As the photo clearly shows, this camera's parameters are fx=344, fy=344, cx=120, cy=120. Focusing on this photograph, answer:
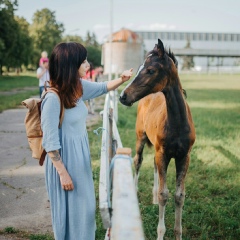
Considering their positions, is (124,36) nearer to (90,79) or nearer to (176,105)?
(90,79)

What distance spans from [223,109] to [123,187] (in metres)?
14.5

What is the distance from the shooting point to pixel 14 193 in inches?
208

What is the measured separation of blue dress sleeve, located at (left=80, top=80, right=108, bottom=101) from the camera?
324 centimetres

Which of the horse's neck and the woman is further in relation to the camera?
the horse's neck

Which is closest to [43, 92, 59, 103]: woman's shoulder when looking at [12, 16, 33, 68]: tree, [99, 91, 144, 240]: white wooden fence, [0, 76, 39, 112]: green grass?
[99, 91, 144, 240]: white wooden fence

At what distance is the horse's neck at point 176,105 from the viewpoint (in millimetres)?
3820

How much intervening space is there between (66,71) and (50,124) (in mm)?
445

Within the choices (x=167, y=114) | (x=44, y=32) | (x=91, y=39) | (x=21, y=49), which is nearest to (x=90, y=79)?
(x=167, y=114)

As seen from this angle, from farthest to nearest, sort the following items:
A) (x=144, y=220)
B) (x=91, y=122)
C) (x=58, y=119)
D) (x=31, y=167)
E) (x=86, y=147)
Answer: (x=91, y=122) → (x=31, y=167) → (x=144, y=220) → (x=86, y=147) → (x=58, y=119)

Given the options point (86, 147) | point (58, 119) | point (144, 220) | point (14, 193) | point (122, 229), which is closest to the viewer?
point (122, 229)

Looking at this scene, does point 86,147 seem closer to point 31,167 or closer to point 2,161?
point 31,167

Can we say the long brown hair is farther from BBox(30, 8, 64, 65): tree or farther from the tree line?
BBox(30, 8, 64, 65): tree

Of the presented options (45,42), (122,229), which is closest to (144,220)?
(122,229)

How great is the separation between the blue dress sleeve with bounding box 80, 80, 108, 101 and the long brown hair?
471 mm
